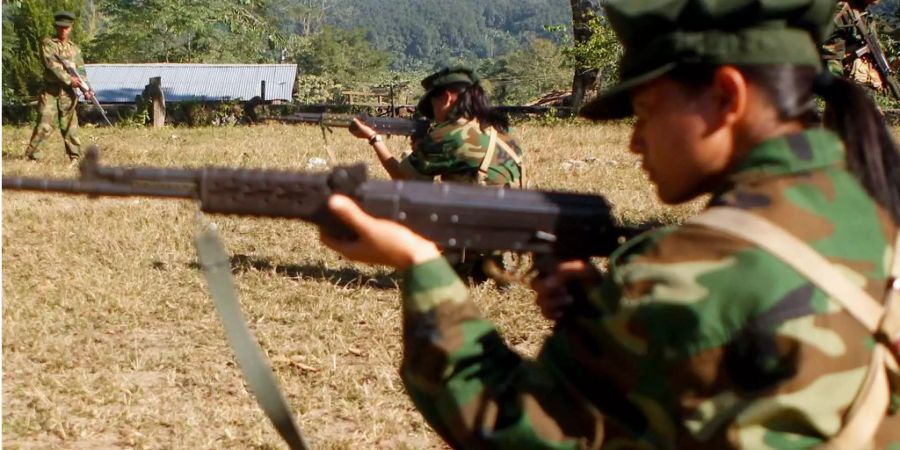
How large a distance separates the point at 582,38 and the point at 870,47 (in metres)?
16.7

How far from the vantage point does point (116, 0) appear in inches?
1705

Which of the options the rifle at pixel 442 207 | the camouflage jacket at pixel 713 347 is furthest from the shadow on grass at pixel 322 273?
the camouflage jacket at pixel 713 347

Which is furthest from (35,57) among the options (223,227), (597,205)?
(597,205)

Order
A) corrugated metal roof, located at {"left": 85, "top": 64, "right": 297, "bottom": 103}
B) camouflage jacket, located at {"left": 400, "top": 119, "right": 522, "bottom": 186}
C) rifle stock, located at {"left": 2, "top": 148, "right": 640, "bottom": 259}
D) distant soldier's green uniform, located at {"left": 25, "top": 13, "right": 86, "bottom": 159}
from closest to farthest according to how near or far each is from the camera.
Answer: rifle stock, located at {"left": 2, "top": 148, "right": 640, "bottom": 259}, camouflage jacket, located at {"left": 400, "top": 119, "right": 522, "bottom": 186}, distant soldier's green uniform, located at {"left": 25, "top": 13, "right": 86, "bottom": 159}, corrugated metal roof, located at {"left": 85, "top": 64, "right": 297, "bottom": 103}

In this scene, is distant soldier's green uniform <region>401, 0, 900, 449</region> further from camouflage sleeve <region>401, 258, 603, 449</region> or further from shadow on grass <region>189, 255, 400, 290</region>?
shadow on grass <region>189, 255, 400, 290</region>

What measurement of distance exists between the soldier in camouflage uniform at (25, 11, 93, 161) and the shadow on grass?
290 inches

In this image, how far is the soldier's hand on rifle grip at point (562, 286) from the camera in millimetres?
1945

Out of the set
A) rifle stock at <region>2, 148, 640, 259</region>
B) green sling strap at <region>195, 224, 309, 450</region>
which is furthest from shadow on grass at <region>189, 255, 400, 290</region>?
rifle stock at <region>2, 148, 640, 259</region>

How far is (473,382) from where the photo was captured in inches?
72.1

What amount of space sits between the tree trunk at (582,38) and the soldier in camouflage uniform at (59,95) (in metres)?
14.0

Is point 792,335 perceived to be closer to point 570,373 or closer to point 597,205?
point 570,373

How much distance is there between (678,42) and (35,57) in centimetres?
4268

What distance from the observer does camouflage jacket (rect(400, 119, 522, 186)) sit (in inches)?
274

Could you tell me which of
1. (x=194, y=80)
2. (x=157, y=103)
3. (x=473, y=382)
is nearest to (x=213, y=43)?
(x=194, y=80)
